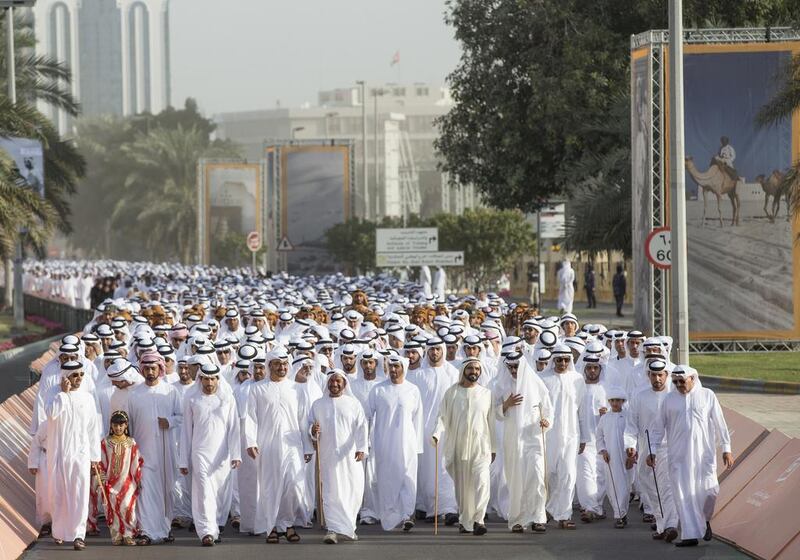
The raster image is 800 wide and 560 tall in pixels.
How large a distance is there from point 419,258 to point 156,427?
2958 centimetres

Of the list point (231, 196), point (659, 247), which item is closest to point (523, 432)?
point (659, 247)

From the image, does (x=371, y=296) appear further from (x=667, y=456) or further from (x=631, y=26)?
Result: (x=667, y=456)

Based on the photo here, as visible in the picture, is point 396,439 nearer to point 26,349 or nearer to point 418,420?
point 418,420

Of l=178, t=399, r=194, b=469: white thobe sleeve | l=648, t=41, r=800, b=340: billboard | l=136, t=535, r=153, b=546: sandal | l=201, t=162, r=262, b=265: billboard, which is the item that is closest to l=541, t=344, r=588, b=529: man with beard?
l=178, t=399, r=194, b=469: white thobe sleeve

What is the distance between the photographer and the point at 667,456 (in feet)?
44.5

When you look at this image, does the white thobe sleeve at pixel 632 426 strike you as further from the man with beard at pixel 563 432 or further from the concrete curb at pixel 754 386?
the concrete curb at pixel 754 386

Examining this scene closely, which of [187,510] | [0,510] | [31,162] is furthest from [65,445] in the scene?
[31,162]

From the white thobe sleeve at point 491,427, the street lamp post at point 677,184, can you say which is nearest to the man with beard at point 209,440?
the white thobe sleeve at point 491,427

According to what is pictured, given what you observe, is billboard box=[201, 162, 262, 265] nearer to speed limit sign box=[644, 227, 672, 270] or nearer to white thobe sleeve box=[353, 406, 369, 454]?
speed limit sign box=[644, 227, 672, 270]

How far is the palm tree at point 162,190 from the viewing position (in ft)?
292

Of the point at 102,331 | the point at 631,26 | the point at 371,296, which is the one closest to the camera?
the point at 102,331

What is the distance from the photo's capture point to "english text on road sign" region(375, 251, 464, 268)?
43562mm

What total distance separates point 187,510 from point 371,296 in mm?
15155

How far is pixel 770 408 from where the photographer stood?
2291 cm
